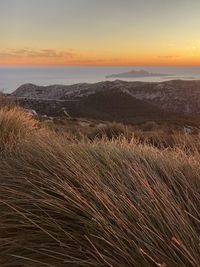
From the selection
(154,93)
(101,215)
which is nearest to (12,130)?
(101,215)

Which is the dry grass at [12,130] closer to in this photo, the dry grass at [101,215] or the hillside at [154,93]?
the dry grass at [101,215]

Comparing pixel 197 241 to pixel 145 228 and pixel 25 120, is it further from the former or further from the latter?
pixel 25 120

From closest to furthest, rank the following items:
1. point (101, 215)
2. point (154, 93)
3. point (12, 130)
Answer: point (101, 215) → point (12, 130) → point (154, 93)

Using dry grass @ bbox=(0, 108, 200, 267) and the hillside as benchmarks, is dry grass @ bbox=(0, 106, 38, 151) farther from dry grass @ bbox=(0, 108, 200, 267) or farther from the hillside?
the hillside

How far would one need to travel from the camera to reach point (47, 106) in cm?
8394

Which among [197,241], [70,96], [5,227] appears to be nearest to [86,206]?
[5,227]

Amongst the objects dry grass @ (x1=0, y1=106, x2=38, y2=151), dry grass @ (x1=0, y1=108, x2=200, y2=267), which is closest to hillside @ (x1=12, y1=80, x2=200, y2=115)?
dry grass @ (x1=0, y1=106, x2=38, y2=151)

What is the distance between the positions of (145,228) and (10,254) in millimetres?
893

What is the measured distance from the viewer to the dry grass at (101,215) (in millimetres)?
2539

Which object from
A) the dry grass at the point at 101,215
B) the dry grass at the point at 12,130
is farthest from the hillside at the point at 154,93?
the dry grass at the point at 101,215

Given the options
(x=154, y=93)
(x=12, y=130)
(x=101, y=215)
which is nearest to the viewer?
(x=101, y=215)

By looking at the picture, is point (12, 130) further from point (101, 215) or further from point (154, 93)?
point (154, 93)

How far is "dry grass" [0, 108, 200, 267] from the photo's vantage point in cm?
254

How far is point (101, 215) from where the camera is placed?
2.87 meters
